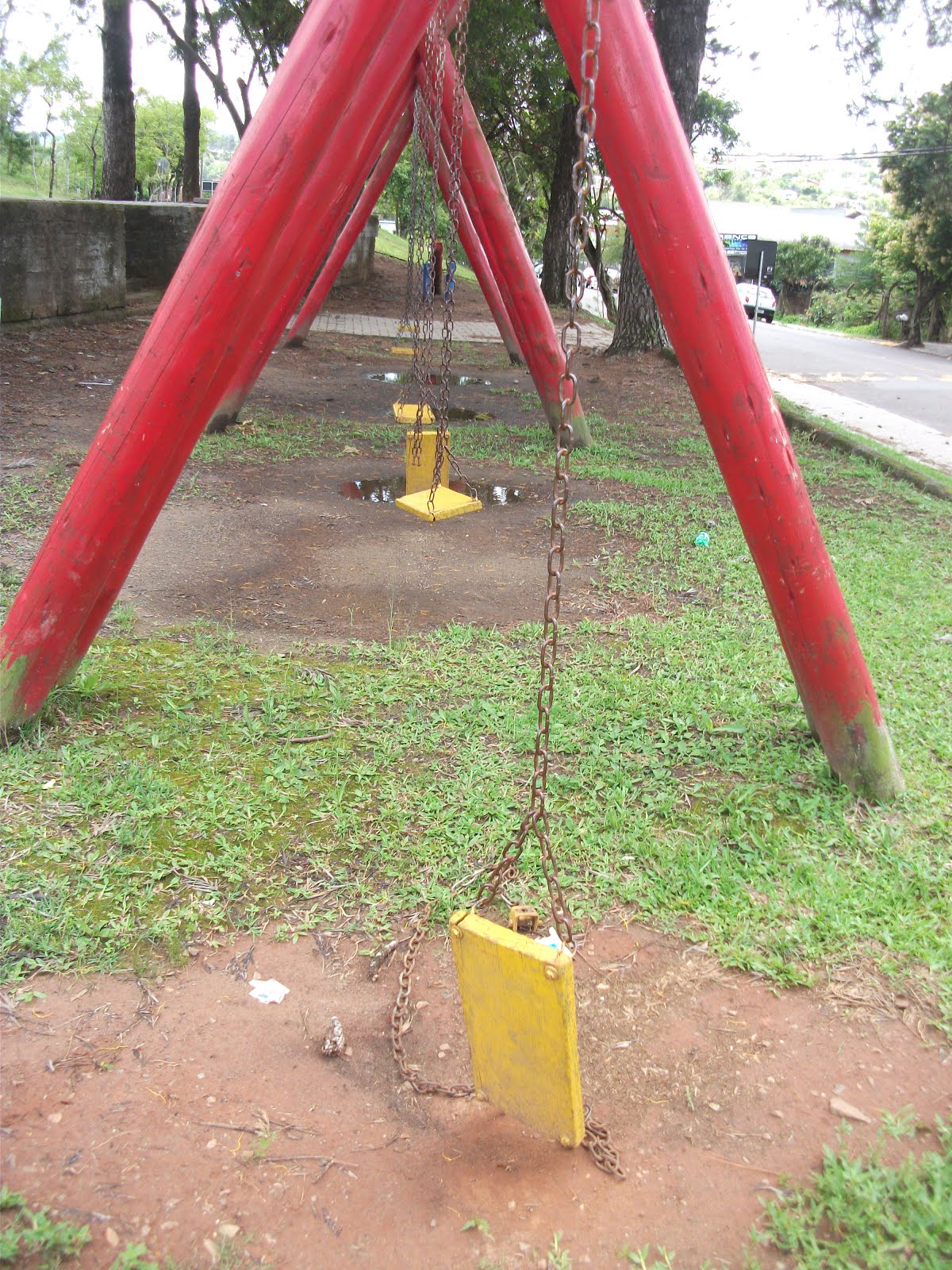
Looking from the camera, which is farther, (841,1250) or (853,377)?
(853,377)

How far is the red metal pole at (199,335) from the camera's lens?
10.1 feet

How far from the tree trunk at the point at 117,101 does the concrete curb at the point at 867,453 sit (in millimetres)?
13244

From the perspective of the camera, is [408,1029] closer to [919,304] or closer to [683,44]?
[683,44]

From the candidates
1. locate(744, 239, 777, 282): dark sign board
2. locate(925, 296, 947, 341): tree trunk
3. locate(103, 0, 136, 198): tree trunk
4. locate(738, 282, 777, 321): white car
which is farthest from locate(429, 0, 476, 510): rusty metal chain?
locate(738, 282, 777, 321): white car

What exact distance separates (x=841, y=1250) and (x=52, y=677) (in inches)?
114

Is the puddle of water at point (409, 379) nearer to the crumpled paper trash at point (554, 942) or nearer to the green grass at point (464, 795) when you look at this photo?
the green grass at point (464, 795)

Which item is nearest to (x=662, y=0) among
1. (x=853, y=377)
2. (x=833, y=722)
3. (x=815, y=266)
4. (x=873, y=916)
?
Result: (x=853, y=377)

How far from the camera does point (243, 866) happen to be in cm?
292

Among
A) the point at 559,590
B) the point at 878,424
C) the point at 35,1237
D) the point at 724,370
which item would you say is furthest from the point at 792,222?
the point at 35,1237

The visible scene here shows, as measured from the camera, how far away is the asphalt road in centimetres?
1338

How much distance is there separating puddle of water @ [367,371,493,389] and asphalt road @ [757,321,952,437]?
14.0 ft

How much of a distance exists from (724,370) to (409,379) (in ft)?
28.8

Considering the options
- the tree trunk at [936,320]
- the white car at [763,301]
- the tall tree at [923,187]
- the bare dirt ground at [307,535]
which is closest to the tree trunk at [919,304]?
the tall tree at [923,187]

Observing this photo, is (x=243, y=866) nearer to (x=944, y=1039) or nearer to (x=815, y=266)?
(x=944, y=1039)
